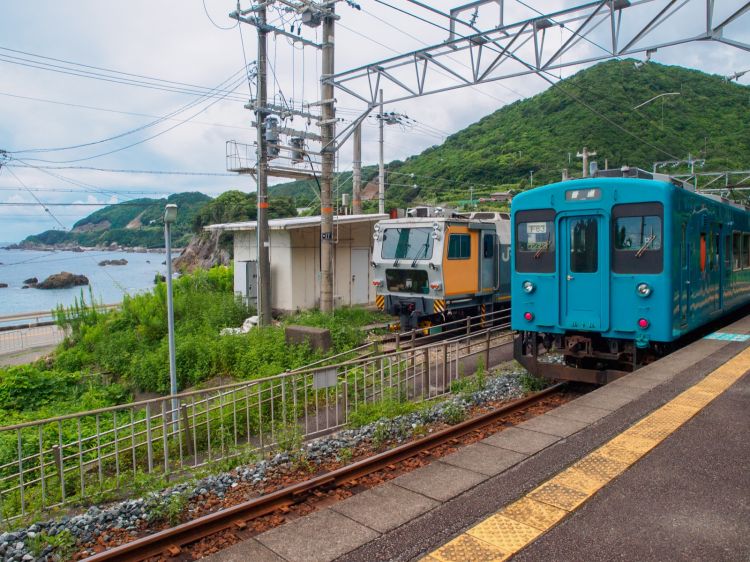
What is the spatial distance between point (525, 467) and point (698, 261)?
578cm

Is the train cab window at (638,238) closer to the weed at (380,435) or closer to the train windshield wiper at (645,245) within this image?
the train windshield wiper at (645,245)

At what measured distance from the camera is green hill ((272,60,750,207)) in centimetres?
4209

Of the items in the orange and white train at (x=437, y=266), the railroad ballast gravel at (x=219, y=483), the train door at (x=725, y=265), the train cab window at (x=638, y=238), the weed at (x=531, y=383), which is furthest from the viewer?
the orange and white train at (x=437, y=266)

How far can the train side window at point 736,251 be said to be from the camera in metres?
11.6

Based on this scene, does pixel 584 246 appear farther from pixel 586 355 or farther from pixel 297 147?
pixel 297 147

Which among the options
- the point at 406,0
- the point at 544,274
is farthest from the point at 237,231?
the point at 544,274

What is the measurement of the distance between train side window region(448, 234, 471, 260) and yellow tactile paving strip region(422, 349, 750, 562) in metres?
8.60

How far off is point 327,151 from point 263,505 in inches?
449

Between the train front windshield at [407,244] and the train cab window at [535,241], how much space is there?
554cm

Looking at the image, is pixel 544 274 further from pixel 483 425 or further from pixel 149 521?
pixel 149 521

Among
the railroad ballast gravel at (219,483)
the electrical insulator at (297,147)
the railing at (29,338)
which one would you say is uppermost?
the electrical insulator at (297,147)

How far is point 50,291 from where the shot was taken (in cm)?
5600

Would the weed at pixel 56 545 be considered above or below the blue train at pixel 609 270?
below

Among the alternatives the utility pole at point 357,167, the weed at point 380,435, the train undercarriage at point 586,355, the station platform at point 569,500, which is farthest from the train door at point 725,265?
the utility pole at point 357,167
